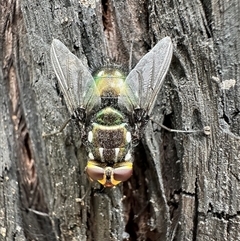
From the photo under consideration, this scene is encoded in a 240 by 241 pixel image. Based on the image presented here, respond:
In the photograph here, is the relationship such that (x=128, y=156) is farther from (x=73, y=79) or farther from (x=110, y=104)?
(x=73, y=79)

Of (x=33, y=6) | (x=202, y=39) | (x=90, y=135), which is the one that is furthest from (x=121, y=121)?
(x=33, y=6)

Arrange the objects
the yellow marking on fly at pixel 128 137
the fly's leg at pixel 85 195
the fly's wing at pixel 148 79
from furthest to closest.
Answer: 1. the fly's leg at pixel 85 195
2. the yellow marking on fly at pixel 128 137
3. the fly's wing at pixel 148 79

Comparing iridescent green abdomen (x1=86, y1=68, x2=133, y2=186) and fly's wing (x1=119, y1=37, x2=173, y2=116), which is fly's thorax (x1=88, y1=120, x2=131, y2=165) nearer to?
iridescent green abdomen (x1=86, y1=68, x2=133, y2=186)

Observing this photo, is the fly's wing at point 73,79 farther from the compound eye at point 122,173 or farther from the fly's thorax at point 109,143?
the compound eye at point 122,173

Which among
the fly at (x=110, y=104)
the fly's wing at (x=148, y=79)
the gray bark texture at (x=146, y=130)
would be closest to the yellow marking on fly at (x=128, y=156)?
the fly at (x=110, y=104)

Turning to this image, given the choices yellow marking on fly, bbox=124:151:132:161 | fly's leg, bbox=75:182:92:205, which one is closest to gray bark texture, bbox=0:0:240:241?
fly's leg, bbox=75:182:92:205

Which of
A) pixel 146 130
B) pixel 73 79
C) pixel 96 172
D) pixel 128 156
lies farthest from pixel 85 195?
pixel 73 79
